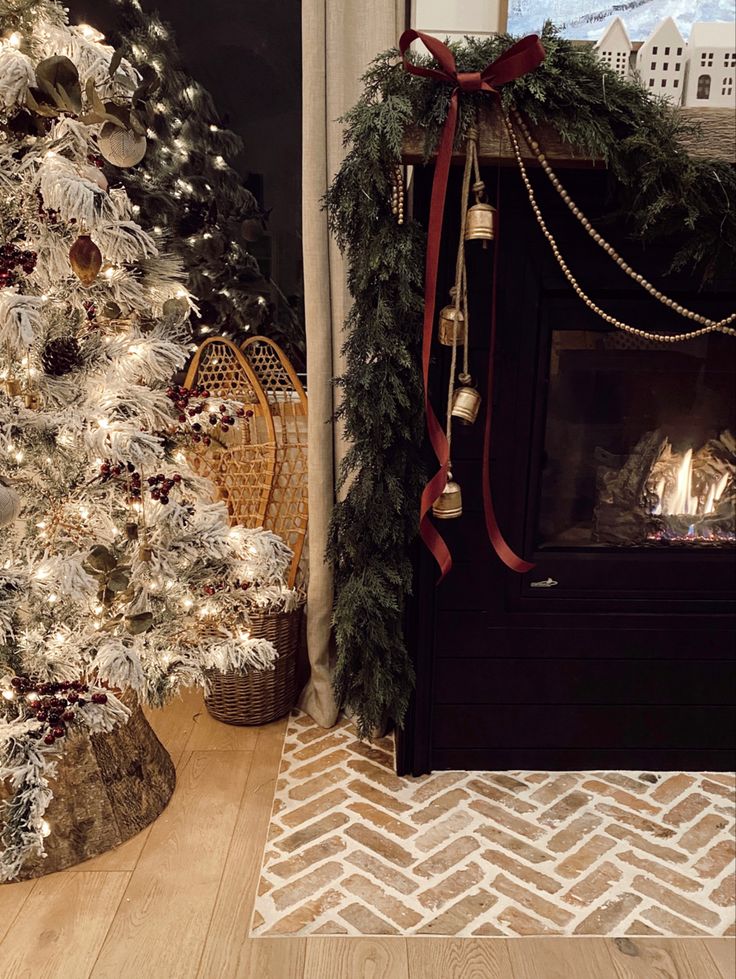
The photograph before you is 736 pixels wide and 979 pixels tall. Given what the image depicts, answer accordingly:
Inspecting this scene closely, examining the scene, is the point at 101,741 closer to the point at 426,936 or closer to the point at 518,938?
the point at 426,936

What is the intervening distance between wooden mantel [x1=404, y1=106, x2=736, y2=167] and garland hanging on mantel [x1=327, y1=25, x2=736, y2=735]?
0.08ft

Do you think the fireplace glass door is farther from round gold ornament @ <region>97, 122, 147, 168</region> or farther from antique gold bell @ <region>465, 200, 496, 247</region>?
round gold ornament @ <region>97, 122, 147, 168</region>

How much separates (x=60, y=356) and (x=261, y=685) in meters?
1.08

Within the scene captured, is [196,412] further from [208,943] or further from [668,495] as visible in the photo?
[668,495]

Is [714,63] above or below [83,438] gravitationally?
above

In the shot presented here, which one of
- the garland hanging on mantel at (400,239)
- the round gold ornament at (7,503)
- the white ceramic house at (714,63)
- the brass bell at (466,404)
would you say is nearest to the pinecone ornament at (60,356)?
the round gold ornament at (7,503)

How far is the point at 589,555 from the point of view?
1.91 m

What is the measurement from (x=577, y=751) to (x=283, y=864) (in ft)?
2.72

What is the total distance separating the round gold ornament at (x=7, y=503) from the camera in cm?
133

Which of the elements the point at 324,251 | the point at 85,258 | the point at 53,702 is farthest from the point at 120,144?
the point at 53,702

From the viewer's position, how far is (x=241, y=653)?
5.80 ft

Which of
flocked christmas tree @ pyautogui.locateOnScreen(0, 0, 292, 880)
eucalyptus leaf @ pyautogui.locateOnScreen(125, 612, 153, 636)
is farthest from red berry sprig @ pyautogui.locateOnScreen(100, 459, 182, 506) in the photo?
eucalyptus leaf @ pyautogui.locateOnScreen(125, 612, 153, 636)

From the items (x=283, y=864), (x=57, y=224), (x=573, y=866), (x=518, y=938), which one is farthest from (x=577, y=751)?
(x=57, y=224)

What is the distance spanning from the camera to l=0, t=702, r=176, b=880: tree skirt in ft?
5.49
